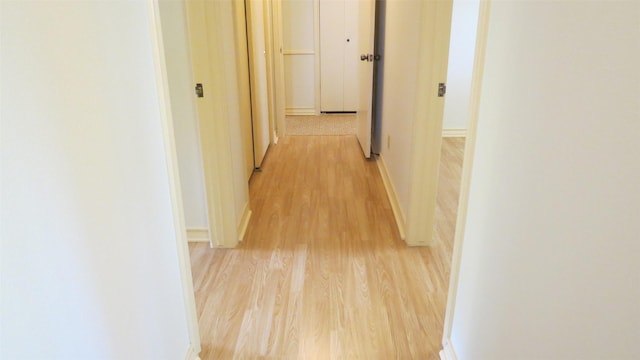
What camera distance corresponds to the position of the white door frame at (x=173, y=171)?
1.37m

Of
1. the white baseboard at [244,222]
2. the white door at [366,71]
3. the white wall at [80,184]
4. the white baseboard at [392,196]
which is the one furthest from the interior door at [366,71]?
the white wall at [80,184]

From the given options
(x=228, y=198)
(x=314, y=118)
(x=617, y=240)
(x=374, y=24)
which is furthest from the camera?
(x=314, y=118)

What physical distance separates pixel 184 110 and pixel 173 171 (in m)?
1.13

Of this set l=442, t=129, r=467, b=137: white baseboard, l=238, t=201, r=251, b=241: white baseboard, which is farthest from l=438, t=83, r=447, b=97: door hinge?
l=442, t=129, r=467, b=137: white baseboard

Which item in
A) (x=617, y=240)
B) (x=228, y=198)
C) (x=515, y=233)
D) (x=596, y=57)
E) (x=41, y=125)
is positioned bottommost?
(x=228, y=198)

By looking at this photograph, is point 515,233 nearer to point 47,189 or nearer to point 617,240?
point 617,240

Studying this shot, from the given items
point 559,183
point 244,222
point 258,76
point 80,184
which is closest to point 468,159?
point 559,183

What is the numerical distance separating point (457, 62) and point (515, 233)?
12.7 feet

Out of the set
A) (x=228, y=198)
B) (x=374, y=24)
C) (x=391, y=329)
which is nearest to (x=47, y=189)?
→ (x=391, y=329)

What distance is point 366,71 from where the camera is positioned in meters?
4.16

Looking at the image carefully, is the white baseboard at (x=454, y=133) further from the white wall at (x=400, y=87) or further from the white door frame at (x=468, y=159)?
the white door frame at (x=468, y=159)

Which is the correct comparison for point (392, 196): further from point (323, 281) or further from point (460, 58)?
point (460, 58)

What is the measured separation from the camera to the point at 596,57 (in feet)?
2.69

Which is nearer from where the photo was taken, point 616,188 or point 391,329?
point 616,188
